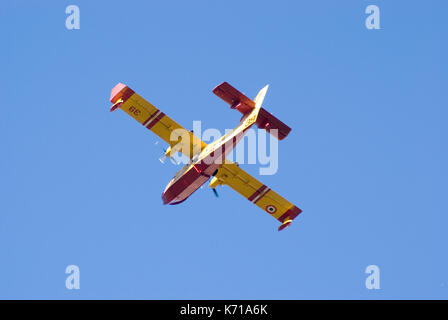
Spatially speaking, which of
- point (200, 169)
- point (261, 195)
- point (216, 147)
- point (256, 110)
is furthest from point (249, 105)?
point (261, 195)

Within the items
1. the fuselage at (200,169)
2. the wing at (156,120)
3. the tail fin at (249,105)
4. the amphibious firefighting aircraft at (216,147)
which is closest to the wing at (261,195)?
the amphibious firefighting aircraft at (216,147)

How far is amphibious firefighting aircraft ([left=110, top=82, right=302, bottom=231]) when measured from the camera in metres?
42.3

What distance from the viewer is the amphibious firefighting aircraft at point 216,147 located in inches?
1666

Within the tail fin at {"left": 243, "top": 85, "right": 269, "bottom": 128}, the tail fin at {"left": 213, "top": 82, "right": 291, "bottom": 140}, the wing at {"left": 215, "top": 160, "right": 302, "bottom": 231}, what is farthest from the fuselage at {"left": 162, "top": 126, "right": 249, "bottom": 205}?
the wing at {"left": 215, "top": 160, "right": 302, "bottom": 231}

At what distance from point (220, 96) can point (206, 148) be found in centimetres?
292

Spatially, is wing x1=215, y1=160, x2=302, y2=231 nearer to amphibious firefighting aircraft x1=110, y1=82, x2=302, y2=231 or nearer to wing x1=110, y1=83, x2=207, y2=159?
amphibious firefighting aircraft x1=110, y1=82, x2=302, y2=231

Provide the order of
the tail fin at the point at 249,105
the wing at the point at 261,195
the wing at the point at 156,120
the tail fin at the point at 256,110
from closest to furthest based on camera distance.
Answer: the tail fin at the point at 256,110 → the tail fin at the point at 249,105 → the wing at the point at 156,120 → the wing at the point at 261,195

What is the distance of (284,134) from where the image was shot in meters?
43.4

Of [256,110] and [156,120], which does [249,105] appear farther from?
[156,120]

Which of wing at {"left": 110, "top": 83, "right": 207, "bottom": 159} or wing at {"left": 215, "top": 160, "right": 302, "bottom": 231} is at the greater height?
wing at {"left": 110, "top": 83, "right": 207, "bottom": 159}

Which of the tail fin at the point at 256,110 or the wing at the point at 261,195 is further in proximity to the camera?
the wing at the point at 261,195

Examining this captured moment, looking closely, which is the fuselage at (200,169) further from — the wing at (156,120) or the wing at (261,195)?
the wing at (261,195)
